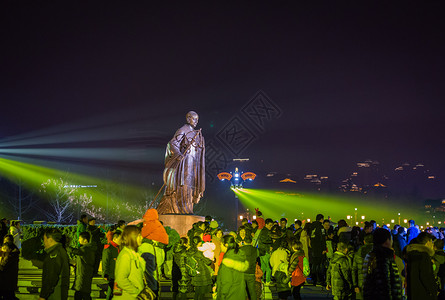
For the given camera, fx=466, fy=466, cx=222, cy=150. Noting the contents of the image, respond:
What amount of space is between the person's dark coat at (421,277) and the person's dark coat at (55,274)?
15.8ft

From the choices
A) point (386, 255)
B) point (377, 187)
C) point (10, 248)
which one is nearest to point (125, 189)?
point (10, 248)

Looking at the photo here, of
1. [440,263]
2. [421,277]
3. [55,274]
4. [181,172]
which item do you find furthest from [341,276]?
[181,172]

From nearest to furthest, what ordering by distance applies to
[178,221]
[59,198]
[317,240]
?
[317,240]
[178,221]
[59,198]

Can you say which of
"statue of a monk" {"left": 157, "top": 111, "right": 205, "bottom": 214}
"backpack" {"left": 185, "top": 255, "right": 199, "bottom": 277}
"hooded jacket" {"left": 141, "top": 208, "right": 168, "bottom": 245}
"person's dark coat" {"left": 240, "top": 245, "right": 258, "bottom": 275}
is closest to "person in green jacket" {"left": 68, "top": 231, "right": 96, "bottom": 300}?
"hooded jacket" {"left": 141, "top": 208, "right": 168, "bottom": 245}

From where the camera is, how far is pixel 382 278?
5.48m

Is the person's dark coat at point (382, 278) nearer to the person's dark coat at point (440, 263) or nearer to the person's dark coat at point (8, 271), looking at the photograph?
the person's dark coat at point (440, 263)

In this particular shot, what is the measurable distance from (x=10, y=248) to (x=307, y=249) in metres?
8.92

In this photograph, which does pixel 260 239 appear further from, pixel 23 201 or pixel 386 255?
pixel 23 201

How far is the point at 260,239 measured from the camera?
36.2 feet

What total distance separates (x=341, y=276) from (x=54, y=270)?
196 inches

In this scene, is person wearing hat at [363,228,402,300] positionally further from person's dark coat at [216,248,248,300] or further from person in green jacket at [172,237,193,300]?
person in green jacket at [172,237,193,300]

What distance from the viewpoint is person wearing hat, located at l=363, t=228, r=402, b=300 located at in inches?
215

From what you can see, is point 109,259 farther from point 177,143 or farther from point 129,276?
point 177,143

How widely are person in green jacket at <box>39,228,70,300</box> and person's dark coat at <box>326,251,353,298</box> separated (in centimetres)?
468
